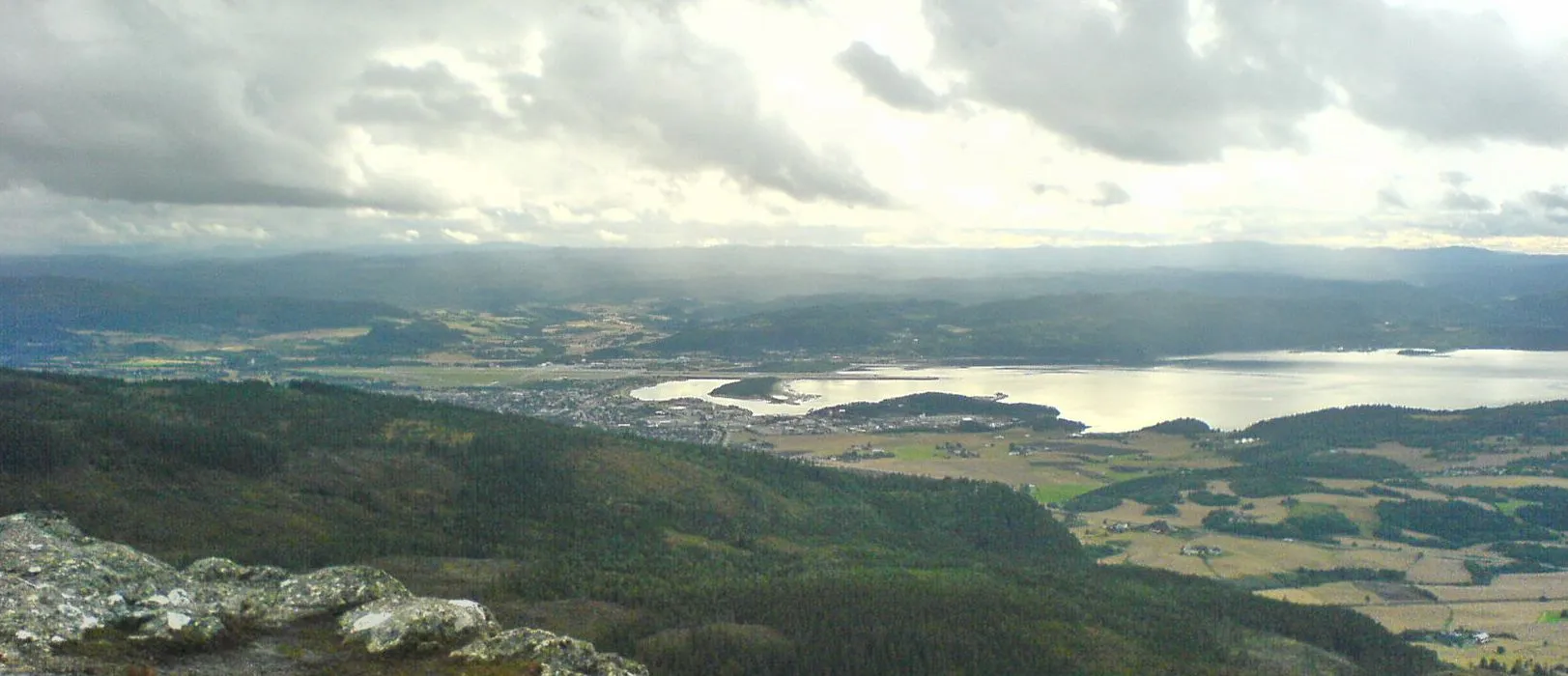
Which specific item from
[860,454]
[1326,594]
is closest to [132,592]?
[1326,594]

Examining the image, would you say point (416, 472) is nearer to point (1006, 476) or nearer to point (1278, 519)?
point (1006, 476)

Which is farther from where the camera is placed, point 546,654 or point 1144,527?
point 1144,527

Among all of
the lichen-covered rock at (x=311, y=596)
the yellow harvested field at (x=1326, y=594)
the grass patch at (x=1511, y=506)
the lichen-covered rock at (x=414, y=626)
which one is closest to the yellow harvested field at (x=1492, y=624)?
the yellow harvested field at (x=1326, y=594)

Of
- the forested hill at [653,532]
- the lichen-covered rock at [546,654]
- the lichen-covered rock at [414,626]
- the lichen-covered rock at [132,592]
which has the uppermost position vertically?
the lichen-covered rock at [132,592]

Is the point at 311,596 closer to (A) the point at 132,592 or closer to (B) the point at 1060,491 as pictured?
(A) the point at 132,592

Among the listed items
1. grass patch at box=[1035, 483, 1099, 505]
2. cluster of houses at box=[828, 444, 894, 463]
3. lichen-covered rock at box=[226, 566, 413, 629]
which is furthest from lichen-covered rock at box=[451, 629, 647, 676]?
cluster of houses at box=[828, 444, 894, 463]

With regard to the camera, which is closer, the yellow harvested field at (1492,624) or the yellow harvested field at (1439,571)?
the yellow harvested field at (1492,624)

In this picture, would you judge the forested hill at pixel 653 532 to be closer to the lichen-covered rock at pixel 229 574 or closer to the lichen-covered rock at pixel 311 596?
the lichen-covered rock at pixel 311 596
